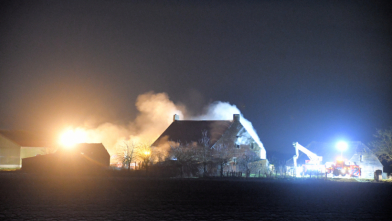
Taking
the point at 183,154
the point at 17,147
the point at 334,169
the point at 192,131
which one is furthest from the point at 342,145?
the point at 17,147

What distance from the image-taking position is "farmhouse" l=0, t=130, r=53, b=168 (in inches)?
3036

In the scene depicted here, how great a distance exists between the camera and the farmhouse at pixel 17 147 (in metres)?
77.1

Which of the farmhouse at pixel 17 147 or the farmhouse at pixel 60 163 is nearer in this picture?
the farmhouse at pixel 60 163

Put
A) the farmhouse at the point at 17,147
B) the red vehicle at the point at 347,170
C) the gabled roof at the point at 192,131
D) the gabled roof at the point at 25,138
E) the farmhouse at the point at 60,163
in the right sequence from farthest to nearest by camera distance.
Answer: the gabled roof at the point at 25,138 < the farmhouse at the point at 17,147 < the gabled roof at the point at 192,131 < the red vehicle at the point at 347,170 < the farmhouse at the point at 60,163

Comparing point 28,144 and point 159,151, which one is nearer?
point 159,151

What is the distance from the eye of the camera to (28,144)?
272 feet

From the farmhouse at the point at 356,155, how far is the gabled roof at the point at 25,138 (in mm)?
59546

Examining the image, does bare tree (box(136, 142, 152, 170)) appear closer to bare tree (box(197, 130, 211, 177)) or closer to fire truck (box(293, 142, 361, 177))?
bare tree (box(197, 130, 211, 177))

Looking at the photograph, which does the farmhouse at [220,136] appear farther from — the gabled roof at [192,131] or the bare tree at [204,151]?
the bare tree at [204,151]

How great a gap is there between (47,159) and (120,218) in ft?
152

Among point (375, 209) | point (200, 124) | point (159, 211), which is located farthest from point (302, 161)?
point (159, 211)

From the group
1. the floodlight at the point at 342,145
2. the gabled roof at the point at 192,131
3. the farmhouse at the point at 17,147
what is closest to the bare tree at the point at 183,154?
the gabled roof at the point at 192,131

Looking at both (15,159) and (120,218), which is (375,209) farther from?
(15,159)

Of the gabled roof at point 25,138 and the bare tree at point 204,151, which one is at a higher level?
the gabled roof at point 25,138
